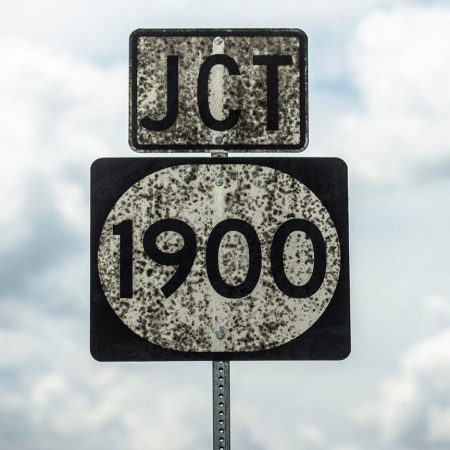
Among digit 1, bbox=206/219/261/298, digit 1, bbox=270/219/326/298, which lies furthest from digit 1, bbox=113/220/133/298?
digit 1, bbox=270/219/326/298

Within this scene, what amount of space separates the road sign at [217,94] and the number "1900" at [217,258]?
0.31 m

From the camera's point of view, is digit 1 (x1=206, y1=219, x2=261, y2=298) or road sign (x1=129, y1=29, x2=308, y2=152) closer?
digit 1 (x1=206, y1=219, x2=261, y2=298)

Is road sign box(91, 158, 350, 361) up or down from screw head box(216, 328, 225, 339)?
up

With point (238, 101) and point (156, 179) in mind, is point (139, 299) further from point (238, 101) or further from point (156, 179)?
point (238, 101)

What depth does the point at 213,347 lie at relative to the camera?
384 cm

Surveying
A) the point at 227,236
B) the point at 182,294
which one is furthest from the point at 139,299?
the point at 227,236

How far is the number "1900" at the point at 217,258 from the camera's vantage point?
3.85m

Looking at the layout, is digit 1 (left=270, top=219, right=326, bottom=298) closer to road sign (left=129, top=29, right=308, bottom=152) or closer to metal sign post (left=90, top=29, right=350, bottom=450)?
metal sign post (left=90, top=29, right=350, bottom=450)

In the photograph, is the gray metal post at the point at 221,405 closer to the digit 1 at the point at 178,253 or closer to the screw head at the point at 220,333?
the screw head at the point at 220,333

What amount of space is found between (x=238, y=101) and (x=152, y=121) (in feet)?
1.11

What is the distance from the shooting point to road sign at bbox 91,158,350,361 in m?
3.85

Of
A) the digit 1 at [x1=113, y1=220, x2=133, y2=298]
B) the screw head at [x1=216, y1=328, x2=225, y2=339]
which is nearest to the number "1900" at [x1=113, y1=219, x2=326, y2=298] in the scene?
the digit 1 at [x1=113, y1=220, x2=133, y2=298]

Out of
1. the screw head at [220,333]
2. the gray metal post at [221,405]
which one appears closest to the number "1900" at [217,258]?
the screw head at [220,333]

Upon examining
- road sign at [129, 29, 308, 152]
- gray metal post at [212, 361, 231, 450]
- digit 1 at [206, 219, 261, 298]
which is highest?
road sign at [129, 29, 308, 152]
